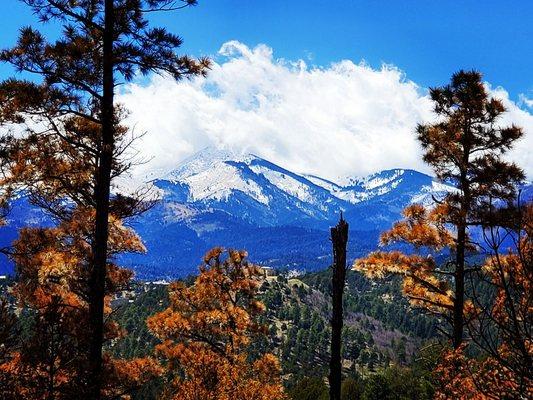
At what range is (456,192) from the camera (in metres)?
18.2

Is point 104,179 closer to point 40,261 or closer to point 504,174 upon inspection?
point 40,261

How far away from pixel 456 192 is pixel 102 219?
41.0 feet

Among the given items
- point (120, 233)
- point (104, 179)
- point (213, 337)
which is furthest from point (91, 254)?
Answer: point (213, 337)

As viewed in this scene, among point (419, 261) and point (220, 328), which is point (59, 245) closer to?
point (220, 328)

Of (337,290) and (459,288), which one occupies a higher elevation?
(459,288)

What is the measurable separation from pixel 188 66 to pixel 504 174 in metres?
11.6

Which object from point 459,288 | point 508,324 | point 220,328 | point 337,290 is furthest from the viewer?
point 220,328

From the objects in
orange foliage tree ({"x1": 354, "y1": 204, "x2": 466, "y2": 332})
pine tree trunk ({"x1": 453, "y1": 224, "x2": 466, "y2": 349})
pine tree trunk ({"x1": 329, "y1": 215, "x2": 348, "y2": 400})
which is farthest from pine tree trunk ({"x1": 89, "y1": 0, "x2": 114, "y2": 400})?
pine tree trunk ({"x1": 453, "y1": 224, "x2": 466, "y2": 349})

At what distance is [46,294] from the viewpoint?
1617cm

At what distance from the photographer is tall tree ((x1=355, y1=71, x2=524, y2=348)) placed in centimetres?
1759

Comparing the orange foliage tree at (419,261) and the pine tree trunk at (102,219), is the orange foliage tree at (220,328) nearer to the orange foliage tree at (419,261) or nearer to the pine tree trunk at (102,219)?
the orange foliage tree at (419,261)

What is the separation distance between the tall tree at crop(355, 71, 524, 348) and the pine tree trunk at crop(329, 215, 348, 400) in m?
4.08

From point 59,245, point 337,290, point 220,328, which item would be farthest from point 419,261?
point 59,245

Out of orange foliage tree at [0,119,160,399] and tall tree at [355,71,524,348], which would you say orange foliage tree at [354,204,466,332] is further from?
orange foliage tree at [0,119,160,399]
